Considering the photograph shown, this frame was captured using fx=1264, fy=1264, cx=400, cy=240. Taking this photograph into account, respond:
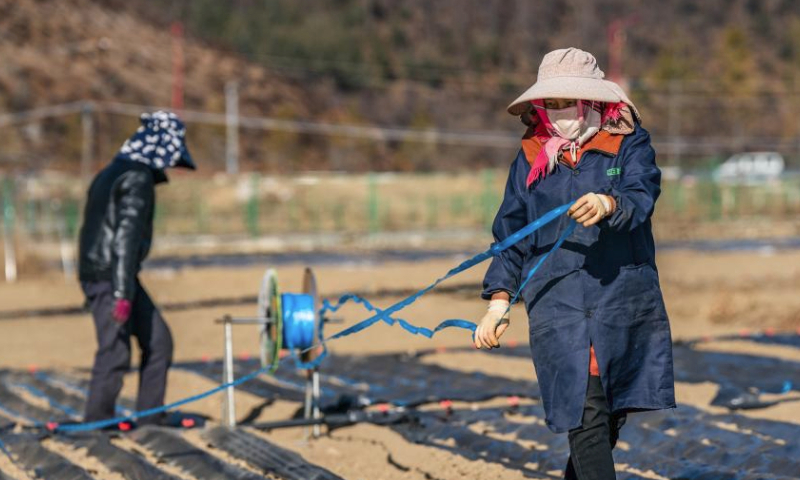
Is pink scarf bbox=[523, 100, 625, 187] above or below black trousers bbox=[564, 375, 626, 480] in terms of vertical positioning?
above

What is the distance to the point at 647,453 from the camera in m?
6.21

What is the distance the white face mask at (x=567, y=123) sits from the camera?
414 cm

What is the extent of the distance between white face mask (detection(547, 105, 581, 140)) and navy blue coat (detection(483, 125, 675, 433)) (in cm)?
9

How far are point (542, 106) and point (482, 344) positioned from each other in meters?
0.82

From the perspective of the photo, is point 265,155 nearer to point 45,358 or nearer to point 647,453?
point 45,358

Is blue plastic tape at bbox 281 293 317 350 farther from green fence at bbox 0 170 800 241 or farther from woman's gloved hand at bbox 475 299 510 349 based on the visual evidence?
green fence at bbox 0 170 800 241

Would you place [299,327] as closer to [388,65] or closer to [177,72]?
[177,72]

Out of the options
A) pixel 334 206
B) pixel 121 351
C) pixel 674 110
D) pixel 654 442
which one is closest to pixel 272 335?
pixel 121 351

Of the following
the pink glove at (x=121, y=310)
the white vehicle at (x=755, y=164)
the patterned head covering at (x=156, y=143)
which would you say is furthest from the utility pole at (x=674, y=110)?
the pink glove at (x=121, y=310)

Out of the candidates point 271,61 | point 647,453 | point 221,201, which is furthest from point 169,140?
point 271,61

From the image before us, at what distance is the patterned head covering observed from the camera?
22.9ft

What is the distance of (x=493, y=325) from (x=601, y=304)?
1.19 feet

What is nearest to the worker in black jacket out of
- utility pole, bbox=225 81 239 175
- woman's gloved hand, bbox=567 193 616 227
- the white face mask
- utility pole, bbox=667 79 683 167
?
the white face mask

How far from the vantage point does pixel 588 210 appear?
382 cm
